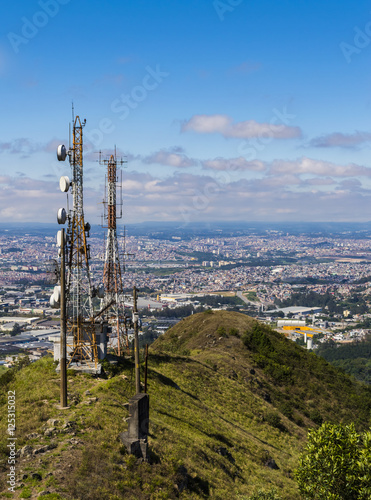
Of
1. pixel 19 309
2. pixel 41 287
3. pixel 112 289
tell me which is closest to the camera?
pixel 112 289

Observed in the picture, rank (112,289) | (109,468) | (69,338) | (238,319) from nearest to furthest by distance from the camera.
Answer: (109,468)
(69,338)
(112,289)
(238,319)

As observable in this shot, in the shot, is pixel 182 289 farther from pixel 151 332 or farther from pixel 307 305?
pixel 151 332

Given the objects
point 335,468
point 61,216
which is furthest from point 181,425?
point 61,216

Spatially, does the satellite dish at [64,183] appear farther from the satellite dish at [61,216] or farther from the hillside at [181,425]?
the hillside at [181,425]

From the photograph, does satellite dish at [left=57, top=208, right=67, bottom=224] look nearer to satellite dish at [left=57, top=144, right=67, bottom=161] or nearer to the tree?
satellite dish at [left=57, top=144, right=67, bottom=161]

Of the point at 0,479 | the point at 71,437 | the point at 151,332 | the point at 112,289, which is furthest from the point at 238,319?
the point at 151,332

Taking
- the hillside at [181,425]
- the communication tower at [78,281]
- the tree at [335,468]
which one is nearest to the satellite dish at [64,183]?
the communication tower at [78,281]
